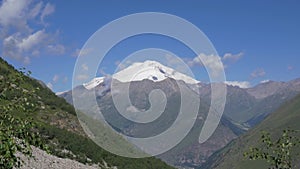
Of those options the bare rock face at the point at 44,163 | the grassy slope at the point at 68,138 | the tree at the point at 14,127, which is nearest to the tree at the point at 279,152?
the tree at the point at 14,127

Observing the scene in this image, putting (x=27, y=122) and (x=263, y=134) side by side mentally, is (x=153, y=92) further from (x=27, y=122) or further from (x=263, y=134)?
(x=27, y=122)

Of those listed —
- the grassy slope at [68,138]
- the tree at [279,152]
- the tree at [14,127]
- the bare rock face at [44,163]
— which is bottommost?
the tree at [279,152]

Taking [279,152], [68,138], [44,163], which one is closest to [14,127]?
[279,152]

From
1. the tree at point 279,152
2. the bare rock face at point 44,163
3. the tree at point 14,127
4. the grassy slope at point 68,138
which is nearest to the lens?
the tree at point 14,127

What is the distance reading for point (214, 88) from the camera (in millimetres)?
21344

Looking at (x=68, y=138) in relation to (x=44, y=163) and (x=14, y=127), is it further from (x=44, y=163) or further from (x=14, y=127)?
(x=14, y=127)

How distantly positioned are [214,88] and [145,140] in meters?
5.75

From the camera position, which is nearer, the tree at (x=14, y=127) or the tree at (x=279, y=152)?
the tree at (x=14, y=127)

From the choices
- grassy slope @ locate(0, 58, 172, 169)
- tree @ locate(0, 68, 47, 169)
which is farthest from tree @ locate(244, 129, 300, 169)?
grassy slope @ locate(0, 58, 172, 169)

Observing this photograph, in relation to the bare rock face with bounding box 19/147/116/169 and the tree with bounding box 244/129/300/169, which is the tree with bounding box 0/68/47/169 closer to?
the tree with bounding box 244/129/300/169

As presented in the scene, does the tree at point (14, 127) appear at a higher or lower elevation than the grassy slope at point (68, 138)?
lower

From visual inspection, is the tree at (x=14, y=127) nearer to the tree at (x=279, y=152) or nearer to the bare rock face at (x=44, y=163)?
the tree at (x=279, y=152)

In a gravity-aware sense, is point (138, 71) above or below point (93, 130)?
below

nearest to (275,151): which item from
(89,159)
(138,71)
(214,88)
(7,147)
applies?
(214,88)
